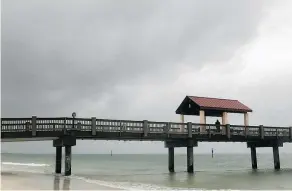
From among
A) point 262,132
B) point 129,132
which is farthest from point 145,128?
point 262,132

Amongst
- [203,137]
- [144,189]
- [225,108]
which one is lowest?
[144,189]

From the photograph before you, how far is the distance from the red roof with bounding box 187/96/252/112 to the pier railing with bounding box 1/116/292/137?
5.88 ft

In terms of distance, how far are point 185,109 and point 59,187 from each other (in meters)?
16.8

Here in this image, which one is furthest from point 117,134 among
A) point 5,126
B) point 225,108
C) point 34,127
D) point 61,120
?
point 225,108

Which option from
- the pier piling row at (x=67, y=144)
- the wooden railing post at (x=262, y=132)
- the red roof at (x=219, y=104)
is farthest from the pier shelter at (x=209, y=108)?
the pier piling row at (x=67, y=144)

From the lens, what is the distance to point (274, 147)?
109ft

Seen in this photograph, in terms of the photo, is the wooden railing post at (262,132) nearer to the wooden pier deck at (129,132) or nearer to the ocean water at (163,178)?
the wooden pier deck at (129,132)

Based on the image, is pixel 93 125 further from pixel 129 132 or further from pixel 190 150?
pixel 190 150

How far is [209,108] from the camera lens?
29.5 m

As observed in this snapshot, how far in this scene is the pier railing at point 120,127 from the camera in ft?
69.3

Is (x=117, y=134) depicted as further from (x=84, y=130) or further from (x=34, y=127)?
(x=34, y=127)

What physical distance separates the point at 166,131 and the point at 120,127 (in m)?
3.53

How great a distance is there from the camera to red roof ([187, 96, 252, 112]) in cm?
2973

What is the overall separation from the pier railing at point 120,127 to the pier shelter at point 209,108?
54.6 inches
